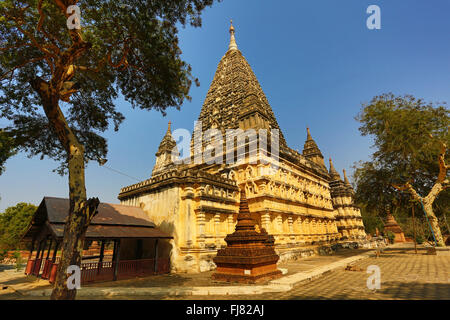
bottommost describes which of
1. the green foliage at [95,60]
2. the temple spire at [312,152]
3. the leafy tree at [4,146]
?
the leafy tree at [4,146]

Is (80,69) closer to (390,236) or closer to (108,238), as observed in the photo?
(108,238)

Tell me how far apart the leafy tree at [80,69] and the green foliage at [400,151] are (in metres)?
17.6

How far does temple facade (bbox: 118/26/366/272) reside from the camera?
1364 cm

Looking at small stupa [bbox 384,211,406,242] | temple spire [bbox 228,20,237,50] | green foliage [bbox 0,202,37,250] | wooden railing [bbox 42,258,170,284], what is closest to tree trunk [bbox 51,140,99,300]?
wooden railing [bbox 42,258,170,284]

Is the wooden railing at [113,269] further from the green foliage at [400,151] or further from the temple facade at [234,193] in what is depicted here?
the green foliage at [400,151]

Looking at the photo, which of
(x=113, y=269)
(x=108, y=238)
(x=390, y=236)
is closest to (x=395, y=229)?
(x=390, y=236)

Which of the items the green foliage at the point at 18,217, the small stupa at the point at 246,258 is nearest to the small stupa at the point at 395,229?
the small stupa at the point at 246,258

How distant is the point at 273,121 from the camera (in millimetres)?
27469

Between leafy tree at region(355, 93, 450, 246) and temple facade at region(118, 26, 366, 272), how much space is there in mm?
5991

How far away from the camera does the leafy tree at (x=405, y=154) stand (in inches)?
700

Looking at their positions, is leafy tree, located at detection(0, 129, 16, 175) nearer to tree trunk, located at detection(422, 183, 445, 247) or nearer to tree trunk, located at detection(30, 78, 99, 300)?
tree trunk, located at detection(30, 78, 99, 300)

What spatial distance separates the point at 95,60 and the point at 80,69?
256 centimetres
